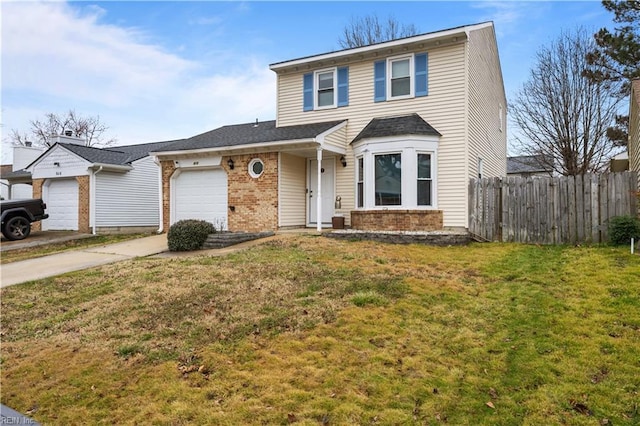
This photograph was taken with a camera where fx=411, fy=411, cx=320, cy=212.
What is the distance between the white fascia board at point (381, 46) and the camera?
12.0m

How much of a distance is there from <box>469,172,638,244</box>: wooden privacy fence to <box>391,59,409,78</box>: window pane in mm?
4237

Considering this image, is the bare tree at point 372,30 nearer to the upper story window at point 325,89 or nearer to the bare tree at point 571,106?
the bare tree at point 571,106

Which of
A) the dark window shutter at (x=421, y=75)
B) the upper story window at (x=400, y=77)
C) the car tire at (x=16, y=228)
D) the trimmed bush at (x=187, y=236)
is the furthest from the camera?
the car tire at (x=16, y=228)

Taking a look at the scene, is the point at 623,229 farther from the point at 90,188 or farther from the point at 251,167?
the point at 90,188

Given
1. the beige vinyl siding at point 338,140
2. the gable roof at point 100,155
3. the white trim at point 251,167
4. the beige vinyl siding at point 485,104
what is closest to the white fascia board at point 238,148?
the white trim at point 251,167

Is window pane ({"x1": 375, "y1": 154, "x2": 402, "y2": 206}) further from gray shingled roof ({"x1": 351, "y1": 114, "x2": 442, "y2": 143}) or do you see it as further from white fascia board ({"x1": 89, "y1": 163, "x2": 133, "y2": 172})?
white fascia board ({"x1": 89, "y1": 163, "x2": 133, "y2": 172})

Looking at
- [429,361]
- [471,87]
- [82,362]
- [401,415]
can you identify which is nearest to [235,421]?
[401,415]

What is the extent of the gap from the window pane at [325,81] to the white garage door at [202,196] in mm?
4627

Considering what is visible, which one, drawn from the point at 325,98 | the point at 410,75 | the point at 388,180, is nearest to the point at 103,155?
the point at 325,98

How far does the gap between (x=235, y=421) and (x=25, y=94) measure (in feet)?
70.0

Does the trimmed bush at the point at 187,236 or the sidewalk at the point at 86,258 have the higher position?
the trimmed bush at the point at 187,236

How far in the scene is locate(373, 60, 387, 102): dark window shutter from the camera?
13.4 metres

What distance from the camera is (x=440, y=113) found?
12445mm

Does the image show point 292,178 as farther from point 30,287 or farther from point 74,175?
point 74,175
